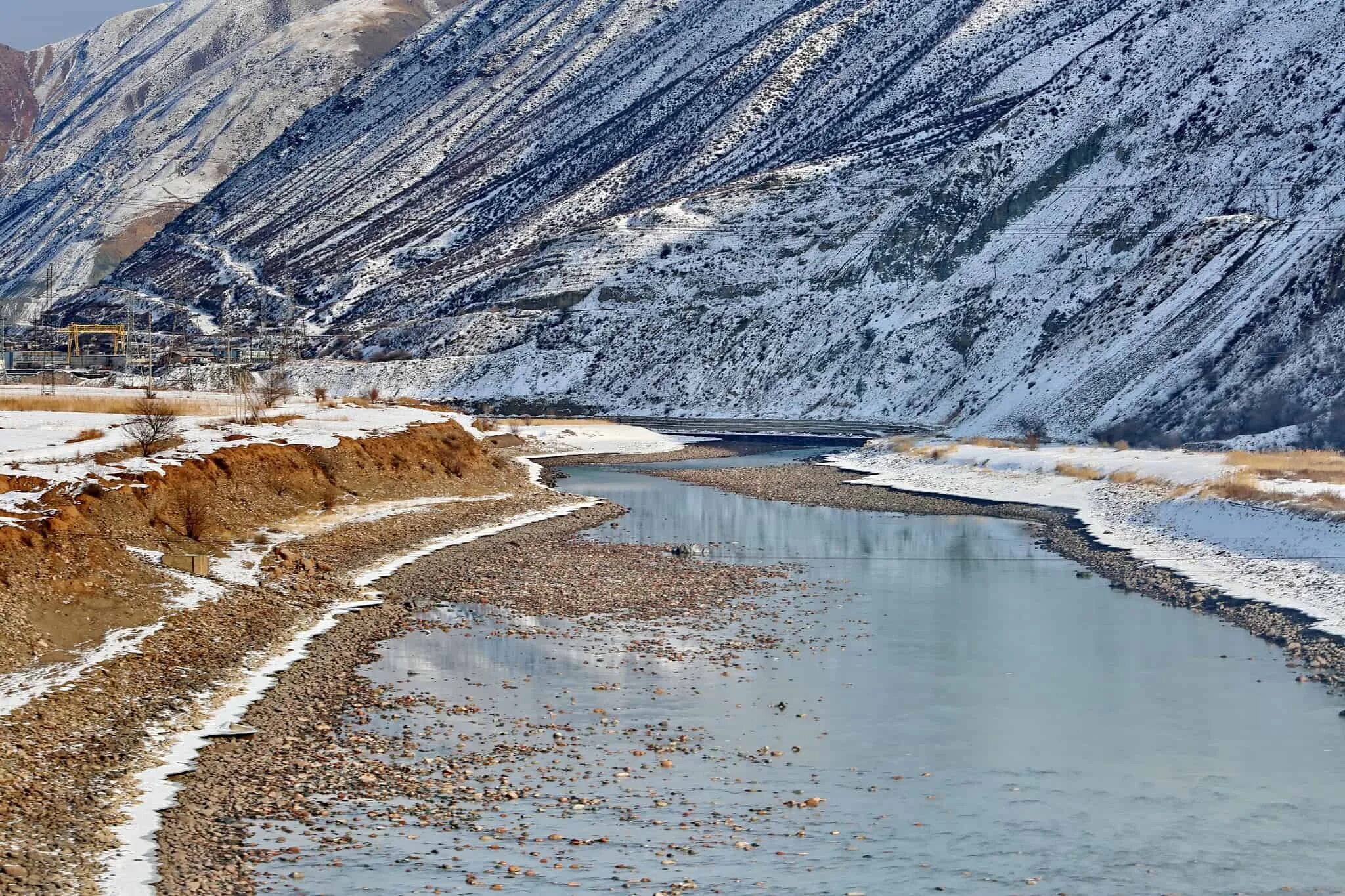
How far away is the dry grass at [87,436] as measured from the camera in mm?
35000

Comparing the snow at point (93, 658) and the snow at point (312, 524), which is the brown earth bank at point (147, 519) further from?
the snow at point (312, 524)

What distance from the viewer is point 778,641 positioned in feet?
78.4

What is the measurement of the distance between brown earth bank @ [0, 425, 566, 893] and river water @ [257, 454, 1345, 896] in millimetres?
2148

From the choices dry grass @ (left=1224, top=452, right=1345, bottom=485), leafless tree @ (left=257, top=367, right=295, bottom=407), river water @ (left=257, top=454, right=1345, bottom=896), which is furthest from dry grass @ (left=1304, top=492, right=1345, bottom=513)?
leafless tree @ (left=257, top=367, right=295, bottom=407)

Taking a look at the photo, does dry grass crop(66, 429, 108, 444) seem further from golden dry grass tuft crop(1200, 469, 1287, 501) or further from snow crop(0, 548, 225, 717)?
golden dry grass tuft crop(1200, 469, 1287, 501)

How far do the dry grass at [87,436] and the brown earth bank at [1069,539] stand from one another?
22.2 meters

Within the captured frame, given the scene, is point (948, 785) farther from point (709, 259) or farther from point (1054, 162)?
point (709, 259)

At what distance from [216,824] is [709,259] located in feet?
407

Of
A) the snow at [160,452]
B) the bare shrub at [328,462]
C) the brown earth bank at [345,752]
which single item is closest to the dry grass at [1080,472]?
the snow at [160,452]

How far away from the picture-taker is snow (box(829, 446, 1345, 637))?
28297mm

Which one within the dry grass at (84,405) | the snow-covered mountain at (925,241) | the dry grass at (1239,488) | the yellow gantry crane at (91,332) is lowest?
the dry grass at (1239,488)

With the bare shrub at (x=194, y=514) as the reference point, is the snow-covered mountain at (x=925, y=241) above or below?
above

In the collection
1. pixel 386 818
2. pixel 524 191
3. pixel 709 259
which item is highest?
pixel 524 191

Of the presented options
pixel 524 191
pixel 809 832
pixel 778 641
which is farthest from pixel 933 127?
pixel 809 832
